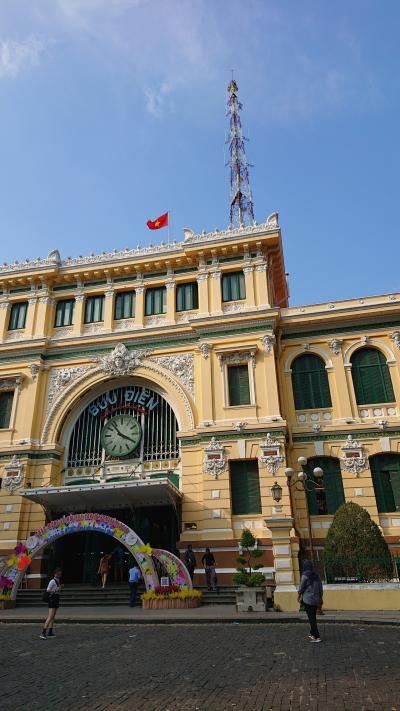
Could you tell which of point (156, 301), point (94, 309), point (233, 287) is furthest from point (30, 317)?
point (233, 287)

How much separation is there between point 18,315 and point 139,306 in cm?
722

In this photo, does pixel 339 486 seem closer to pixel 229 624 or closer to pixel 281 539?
pixel 281 539

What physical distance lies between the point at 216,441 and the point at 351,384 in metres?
6.93

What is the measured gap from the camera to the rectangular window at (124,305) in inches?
1085

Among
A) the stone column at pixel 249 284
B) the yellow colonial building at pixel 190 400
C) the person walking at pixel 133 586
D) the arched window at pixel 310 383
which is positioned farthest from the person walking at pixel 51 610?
the stone column at pixel 249 284

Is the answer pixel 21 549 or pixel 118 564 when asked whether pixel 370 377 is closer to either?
pixel 118 564

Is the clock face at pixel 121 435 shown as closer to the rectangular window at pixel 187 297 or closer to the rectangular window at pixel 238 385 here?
the rectangular window at pixel 238 385

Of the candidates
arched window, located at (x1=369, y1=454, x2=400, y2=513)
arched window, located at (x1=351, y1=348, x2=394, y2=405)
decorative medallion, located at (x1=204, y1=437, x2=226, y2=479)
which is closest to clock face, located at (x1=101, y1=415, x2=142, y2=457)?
decorative medallion, located at (x1=204, y1=437, x2=226, y2=479)

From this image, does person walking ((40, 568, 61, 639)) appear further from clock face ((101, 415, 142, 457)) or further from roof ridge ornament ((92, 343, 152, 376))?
roof ridge ornament ((92, 343, 152, 376))

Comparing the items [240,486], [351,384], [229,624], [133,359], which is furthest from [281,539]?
[133,359]

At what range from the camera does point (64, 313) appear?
28453mm

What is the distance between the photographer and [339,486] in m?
22.3

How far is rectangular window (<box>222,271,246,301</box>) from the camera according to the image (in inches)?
1023

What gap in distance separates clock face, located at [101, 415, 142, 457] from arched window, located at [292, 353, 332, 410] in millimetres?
7851
